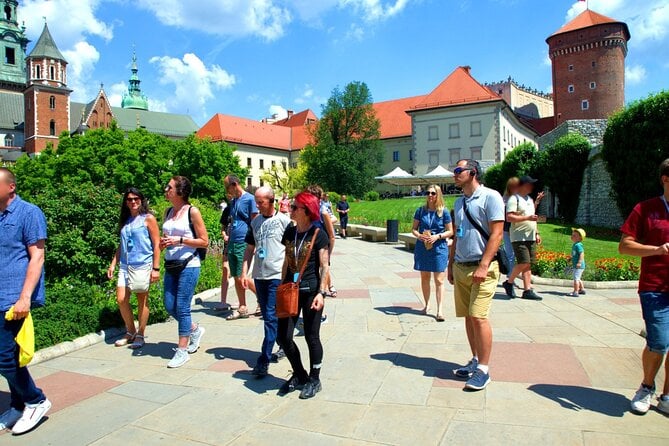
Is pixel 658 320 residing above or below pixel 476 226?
below

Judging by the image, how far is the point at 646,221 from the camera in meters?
3.70

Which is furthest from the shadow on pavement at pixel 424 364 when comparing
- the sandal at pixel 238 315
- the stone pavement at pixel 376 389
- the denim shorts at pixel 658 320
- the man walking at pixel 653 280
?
the sandal at pixel 238 315

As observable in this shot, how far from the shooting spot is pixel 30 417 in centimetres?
377

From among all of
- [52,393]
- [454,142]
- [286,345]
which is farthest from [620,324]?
[454,142]

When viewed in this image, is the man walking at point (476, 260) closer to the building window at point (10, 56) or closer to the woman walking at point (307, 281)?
the woman walking at point (307, 281)

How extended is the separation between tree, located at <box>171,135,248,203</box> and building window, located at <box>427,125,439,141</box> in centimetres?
2549

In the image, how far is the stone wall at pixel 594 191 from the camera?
22.3 m

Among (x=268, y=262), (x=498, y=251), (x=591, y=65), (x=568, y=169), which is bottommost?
(x=268, y=262)

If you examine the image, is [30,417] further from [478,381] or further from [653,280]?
[653,280]

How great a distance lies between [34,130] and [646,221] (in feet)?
312

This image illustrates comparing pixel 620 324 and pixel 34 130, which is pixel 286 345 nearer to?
pixel 620 324

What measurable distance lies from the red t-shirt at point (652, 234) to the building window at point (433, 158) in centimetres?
5853

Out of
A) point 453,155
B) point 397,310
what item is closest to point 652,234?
point 397,310

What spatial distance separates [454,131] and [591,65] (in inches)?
872
